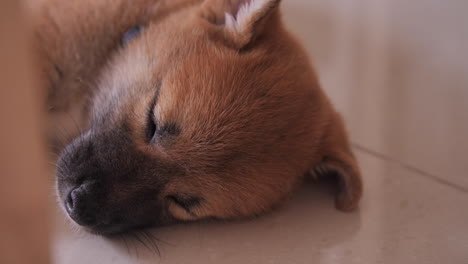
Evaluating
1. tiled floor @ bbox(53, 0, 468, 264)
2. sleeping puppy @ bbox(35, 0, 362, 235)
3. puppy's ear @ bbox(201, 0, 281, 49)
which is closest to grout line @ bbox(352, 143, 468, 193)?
tiled floor @ bbox(53, 0, 468, 264)

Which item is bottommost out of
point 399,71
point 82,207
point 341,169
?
point 399,71

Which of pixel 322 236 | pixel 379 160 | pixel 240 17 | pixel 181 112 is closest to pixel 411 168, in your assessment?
pixel 379 160

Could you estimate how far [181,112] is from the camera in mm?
1475

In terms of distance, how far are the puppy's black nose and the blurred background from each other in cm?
7

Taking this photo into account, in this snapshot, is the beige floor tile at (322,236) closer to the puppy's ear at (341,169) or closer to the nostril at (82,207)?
the puppy's ear at (341,169)

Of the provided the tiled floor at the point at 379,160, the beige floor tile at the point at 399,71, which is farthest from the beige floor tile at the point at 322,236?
the beige floor tile at the point at 399,71

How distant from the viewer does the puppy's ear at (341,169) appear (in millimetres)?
1787

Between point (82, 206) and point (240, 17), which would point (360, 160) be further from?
point (82, 206)

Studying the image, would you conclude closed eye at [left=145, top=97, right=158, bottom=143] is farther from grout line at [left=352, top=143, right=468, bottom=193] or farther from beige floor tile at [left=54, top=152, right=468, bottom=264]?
grout line at [left=352, top=143, right=468, bottom=193]

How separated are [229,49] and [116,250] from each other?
76 centimetres

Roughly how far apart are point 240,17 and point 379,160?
0.96 metres

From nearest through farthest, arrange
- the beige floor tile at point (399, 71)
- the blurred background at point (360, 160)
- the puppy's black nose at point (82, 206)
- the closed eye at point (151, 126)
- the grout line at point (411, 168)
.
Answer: the blurred background at point (360, 160) < the puppy's black nose at point (82, 206) < the closed eye at point (151, 126) < the grout line at point (411, 168) < the beige floor tile at point (399, 71)

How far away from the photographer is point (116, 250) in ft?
5.08

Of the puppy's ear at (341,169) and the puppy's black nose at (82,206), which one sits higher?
the puppy's black nose at (82,206)
